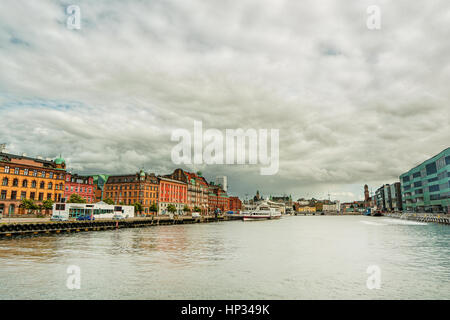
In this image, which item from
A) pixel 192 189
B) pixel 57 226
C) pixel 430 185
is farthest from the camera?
pixel 192 189

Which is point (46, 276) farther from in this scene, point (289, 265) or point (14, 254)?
point (289, 265)

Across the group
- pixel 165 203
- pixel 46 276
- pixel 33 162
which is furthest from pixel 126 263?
pixel 165 203

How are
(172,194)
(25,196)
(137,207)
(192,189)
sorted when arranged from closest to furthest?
(25,196) < (137,207) < (172,194) < (192,189)

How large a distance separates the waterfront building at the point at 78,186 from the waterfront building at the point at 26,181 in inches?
284

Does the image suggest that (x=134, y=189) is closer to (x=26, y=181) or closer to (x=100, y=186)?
(x=100, y=186)

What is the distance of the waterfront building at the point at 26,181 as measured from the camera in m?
87.5

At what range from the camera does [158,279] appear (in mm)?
22562

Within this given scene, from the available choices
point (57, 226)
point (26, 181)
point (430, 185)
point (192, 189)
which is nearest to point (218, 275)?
point (57, 226)

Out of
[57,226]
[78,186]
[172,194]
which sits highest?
[78,186]

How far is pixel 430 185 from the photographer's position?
12631 cm

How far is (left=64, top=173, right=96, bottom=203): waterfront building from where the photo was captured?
11369 centimetres

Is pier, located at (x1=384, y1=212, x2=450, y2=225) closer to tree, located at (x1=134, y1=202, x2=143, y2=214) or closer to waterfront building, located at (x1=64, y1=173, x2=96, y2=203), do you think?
tree, located at (x1=134, y1=202, x2=143, y2=214)

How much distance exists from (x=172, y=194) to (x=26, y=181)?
73516mm
